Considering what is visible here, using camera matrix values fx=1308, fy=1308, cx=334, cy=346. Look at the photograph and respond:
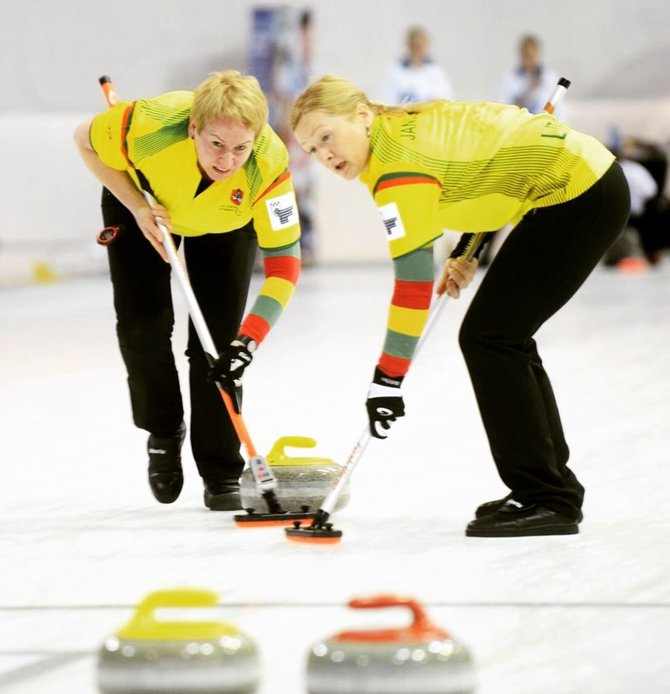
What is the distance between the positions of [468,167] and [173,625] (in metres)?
1.40

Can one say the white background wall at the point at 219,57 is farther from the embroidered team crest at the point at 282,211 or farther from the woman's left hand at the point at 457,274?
the woman's left hand at the point at 457,274

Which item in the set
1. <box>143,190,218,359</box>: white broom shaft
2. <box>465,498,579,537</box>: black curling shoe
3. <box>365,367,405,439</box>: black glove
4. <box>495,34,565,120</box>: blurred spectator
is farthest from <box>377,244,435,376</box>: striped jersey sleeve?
<box>495,34,565,120</box>: blurred spectator

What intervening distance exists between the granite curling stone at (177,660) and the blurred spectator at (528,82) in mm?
10073

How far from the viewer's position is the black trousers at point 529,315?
297 cm

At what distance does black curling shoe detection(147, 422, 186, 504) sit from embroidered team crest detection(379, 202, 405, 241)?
1052 millimetres

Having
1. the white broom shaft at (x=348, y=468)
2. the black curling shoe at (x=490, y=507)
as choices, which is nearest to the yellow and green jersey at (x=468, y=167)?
the white broom shaft at (x=348, y=468)

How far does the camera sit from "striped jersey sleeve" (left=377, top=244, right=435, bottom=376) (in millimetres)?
2789

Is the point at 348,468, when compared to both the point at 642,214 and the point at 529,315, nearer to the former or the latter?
the point at 529,315

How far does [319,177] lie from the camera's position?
13273 millimetres

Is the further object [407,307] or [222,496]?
[222,496]

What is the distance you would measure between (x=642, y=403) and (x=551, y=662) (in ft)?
9.62

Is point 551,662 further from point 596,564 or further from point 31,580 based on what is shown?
point 31,580

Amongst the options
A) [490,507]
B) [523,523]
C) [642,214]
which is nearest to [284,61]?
[642,214]

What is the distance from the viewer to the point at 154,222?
325 cm
